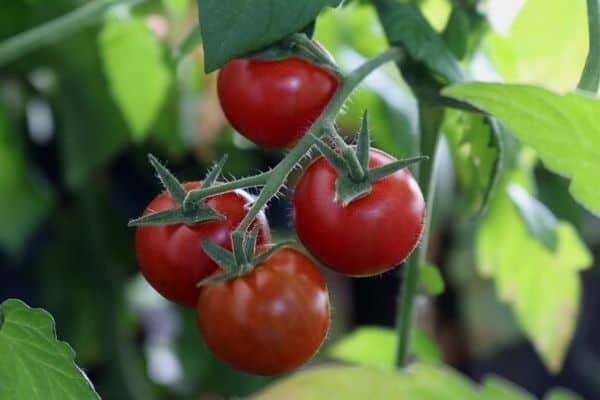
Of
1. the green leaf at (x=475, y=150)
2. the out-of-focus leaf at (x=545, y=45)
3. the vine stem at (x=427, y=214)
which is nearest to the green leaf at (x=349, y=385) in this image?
the vine stem at (x=427, y=214)

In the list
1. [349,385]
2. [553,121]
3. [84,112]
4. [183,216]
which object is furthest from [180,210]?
[84,112]

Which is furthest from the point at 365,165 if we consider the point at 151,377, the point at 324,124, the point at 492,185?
the point at 151,377

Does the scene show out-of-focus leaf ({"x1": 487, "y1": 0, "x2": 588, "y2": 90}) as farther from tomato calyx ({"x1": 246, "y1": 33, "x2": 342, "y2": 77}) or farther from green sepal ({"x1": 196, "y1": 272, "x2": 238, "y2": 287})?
green sepal ({"x1": 196, "y1": 272, "x2": 238, "y2": 287})

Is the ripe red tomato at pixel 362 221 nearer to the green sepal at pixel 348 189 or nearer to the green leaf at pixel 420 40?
the green sepal at pixel 348 189

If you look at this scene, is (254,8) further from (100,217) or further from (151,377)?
(151,377)

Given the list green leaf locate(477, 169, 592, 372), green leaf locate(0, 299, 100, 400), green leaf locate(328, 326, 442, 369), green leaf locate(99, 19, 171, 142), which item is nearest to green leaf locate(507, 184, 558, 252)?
green leaf locate(477, 169, 592, 372)

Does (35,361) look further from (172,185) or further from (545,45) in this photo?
(545,45)
